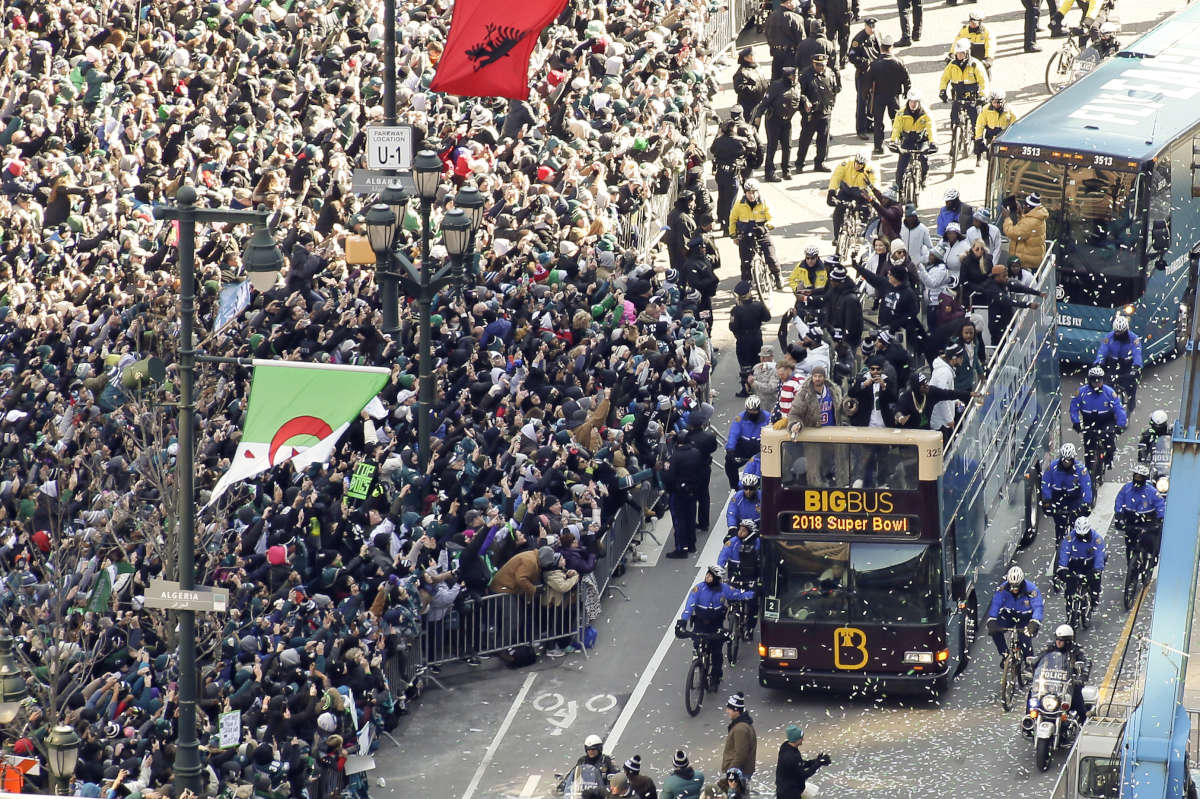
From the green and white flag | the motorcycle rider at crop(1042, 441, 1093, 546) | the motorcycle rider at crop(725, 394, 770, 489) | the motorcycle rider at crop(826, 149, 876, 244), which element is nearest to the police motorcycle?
the motorcycle rider at crop(1042, 441, 1093, 546)

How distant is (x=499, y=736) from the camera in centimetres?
2709

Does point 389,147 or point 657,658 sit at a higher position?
point 389,147

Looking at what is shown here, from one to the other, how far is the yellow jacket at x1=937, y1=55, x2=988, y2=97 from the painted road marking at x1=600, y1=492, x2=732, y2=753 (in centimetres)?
1215

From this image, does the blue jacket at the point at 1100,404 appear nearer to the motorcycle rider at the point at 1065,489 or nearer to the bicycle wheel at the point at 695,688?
the motorcycle rider at the point at 1065,489

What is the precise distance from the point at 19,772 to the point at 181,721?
1469 millimetres

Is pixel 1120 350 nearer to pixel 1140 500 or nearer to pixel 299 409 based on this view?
pixel 1140 500

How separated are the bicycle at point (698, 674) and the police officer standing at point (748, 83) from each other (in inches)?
651

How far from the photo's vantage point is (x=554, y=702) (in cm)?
2783

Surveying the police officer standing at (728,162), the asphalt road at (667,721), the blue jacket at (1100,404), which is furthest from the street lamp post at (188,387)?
the police officer standing at (728,162)

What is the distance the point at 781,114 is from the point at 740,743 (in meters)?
18.6

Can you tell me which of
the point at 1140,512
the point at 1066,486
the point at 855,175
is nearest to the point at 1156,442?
the point at 1066,486

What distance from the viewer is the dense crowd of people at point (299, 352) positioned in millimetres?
24062

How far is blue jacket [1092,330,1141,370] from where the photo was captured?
33.4 meters

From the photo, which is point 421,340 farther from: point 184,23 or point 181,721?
point 184,23
